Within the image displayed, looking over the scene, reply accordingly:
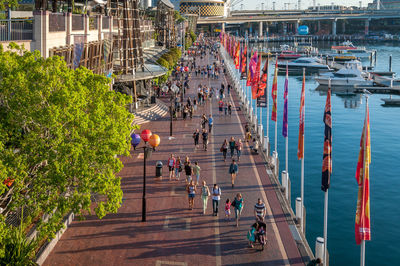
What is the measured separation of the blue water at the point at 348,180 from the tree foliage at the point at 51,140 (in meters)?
12.2

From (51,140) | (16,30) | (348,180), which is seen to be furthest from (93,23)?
(51,140)

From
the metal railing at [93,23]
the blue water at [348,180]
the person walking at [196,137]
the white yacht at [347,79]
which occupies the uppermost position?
the metal railing at [93,23]

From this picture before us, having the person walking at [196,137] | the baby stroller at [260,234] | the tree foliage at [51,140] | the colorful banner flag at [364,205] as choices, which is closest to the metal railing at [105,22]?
the person walking at [196,137]

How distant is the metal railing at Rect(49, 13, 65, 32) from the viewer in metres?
26.2

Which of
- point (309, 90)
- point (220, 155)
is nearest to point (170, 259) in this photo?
point (220, 155)

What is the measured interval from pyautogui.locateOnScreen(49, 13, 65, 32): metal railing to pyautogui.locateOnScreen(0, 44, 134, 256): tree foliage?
31.3 ft

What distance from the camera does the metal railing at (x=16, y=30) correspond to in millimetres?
22750

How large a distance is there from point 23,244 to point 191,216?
885cm

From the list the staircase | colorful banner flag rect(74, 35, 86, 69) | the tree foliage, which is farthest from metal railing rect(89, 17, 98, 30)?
the tree foliage

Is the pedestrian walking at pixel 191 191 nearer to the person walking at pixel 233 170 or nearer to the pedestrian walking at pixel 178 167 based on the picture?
the person walking at pixel 233 170

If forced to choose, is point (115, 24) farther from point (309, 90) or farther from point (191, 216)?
point (309, 90)

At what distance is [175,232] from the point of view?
20625 mm

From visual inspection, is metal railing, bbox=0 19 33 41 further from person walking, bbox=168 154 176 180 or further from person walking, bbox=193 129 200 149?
person walking, bbox=193 129 200 149

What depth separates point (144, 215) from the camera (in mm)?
21781
